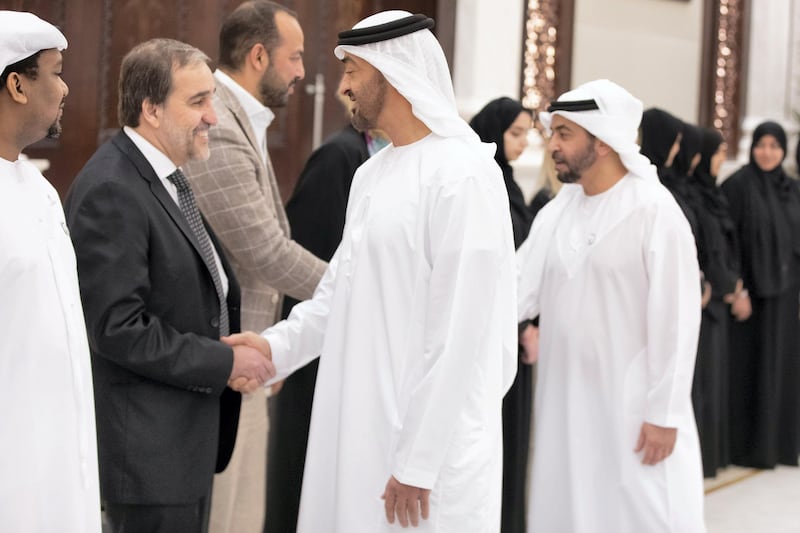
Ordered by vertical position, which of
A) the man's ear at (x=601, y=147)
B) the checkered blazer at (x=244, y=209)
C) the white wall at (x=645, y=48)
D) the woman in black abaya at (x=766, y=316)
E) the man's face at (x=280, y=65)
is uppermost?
the white wall at (x=645, y=48)

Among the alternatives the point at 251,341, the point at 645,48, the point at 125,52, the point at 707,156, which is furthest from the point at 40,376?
the point at 645,48

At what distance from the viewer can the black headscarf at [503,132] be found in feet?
15.4

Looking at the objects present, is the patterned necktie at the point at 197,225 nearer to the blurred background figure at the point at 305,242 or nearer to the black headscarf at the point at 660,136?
the blurred background figure at the point at 305,242

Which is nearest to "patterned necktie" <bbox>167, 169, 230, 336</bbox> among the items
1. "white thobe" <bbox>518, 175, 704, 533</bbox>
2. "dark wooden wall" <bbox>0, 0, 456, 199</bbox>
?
"white thobe" <bbox>518, 175, 704, 533</bbox>

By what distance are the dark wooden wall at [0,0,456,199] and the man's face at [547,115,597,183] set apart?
2.30m

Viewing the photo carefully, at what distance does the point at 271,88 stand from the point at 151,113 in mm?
856

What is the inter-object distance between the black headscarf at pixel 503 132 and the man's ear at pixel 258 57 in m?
1.23

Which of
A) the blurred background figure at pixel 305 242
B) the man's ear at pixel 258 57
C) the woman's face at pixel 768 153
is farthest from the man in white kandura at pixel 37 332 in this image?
the woman's face at pixel 768 153

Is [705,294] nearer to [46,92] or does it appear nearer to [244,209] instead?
[244,209]

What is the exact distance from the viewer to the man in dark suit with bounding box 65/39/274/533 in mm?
2740

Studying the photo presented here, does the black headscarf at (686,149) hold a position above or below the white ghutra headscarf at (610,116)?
below

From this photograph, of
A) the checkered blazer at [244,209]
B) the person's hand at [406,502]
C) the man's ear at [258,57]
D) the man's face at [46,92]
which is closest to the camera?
the man's face at [46,92]

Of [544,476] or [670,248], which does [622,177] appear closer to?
[670,248]

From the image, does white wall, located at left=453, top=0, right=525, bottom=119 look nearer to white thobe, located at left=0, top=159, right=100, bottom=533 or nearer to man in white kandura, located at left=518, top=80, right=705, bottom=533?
man in white kandura, located at left=518, top=80, right=705, bottom=533
